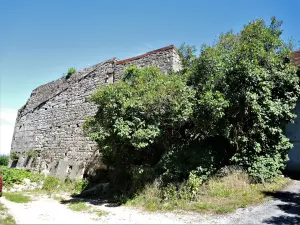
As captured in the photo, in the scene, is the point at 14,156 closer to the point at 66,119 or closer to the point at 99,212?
the point at 66,119

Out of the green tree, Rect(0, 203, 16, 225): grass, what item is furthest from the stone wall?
Rect(0, 203, 16, 225): grass

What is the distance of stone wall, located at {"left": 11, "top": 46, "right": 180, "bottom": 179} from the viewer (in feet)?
38.0

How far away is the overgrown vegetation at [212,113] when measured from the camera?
7.46 m

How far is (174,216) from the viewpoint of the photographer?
598 centimetres

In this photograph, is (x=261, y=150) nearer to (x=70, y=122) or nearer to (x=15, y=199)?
(x=15, y=199)

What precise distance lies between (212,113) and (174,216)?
2.92 meters

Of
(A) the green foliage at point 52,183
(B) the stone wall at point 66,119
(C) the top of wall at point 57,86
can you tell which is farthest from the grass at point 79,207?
(C) the top of wall at point 57,86

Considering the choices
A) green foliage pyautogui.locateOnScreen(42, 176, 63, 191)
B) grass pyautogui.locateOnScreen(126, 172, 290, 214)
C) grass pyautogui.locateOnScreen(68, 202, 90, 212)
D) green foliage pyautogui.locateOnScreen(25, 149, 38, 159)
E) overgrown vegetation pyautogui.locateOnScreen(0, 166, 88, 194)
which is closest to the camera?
grass pyautogui.locateOnScreen(126, 172, 290, 214)

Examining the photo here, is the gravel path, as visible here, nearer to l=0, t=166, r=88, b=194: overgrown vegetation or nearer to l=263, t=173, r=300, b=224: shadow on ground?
l=263, t=173, r=300, b=224: shadow on ground

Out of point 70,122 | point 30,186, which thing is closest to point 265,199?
point 30,186

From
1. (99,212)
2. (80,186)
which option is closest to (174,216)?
(99,212)

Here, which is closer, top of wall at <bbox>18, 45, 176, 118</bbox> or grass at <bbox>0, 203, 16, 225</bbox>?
grass at <bbox>0, 203, 16, 225</bbox>

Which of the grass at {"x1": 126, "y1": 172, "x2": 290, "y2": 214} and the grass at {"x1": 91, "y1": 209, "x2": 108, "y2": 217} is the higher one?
the grass at {"x1": 126, "y1": 172, "x2": 290, "y2": 214}

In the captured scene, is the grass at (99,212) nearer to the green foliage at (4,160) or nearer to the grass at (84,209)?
the grass at (84,209)
